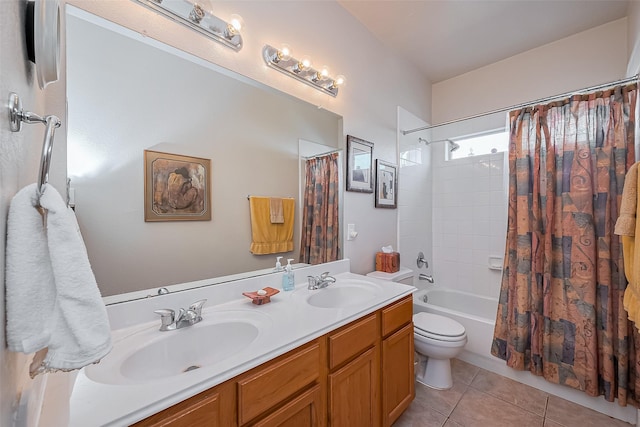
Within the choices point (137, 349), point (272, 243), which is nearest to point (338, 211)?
point (272, 243)

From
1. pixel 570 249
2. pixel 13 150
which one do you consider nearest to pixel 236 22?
pixel 13 150

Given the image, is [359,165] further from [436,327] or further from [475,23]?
[475,23]

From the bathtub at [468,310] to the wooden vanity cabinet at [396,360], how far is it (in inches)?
33.3

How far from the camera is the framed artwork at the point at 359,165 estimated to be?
Result: 2016 millimetres

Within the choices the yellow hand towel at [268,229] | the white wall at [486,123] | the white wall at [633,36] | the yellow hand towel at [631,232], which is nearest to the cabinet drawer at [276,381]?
the yellow hand towel at [268,229]

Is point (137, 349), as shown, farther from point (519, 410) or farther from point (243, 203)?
point (519, 410)

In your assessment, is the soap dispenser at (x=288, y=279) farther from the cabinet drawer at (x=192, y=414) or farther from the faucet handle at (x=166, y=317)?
the cabinet drawer at (x=192, y=414)

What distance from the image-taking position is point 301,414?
994 mm

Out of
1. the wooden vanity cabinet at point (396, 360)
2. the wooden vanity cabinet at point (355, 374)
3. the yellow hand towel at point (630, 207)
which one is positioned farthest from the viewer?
the wooden vanity cabinet at point (396, 360)

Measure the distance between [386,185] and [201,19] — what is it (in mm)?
1751

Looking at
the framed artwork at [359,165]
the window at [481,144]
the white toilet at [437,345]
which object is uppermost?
the window at [481,144]

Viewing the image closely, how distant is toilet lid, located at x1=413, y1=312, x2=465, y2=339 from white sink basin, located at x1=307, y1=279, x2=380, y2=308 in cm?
64

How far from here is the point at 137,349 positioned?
2.96ft

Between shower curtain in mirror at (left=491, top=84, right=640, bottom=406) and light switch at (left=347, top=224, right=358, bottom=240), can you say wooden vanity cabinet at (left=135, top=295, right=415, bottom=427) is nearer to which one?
light switch at (left=347, top=224, right=358, bottom=240)
